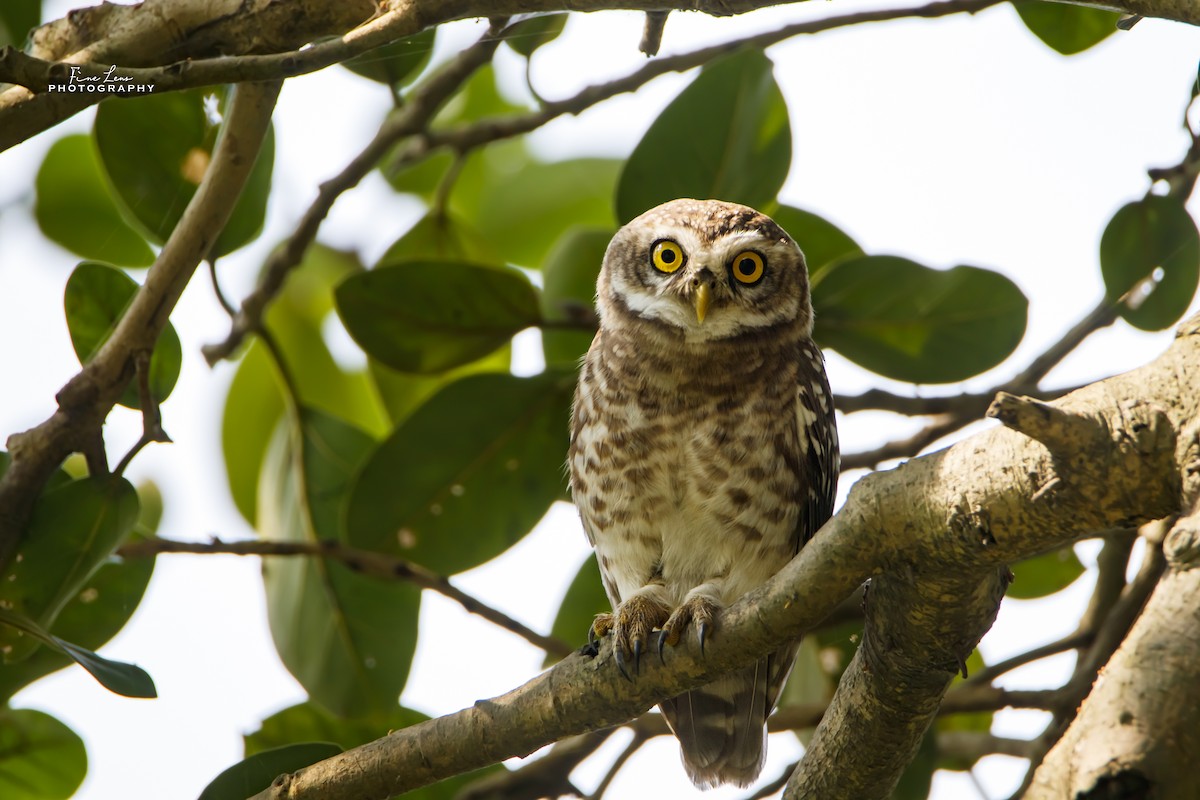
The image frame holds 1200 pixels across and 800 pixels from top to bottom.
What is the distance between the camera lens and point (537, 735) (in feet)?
7.73

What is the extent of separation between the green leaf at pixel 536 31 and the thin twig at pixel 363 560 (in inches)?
65.1

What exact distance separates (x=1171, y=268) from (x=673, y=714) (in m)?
2.02

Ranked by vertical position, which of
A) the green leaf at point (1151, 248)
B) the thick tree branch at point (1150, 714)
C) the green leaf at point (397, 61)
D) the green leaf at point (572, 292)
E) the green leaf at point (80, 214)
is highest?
the green leaf at point (397, 61)

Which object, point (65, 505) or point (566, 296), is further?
point (566, 296)

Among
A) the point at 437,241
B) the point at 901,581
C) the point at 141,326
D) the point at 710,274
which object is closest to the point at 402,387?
the point at 437,241

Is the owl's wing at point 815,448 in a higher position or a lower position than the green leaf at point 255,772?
higher

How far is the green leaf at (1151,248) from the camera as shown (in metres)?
3.31

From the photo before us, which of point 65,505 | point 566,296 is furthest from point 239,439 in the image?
point 65,505

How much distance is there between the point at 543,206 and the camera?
493 centimetres

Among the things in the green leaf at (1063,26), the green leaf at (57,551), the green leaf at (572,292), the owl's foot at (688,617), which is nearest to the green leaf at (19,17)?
the green leaf at (57,551)

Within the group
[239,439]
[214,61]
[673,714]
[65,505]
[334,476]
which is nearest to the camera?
[214,61]

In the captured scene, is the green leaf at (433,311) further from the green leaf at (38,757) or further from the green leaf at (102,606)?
the green leaf at (38,757)

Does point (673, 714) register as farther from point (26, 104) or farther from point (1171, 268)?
point (26, 104)

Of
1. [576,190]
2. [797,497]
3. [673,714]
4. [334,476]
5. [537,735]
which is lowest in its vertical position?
[537,735]
